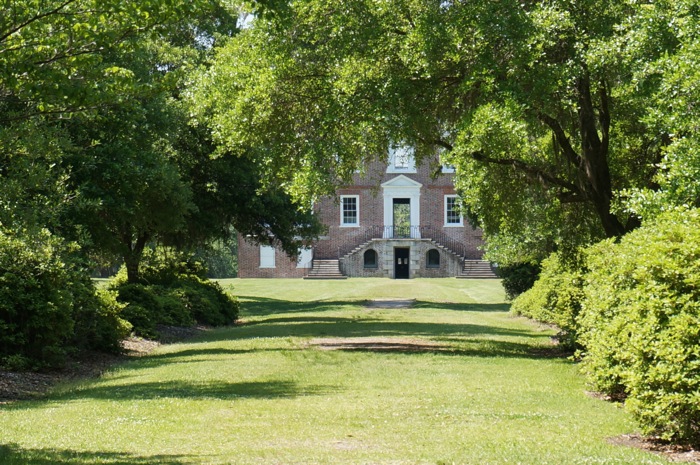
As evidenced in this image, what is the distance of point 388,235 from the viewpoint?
65.1 metres

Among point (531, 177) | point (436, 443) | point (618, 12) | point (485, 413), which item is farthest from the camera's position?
point (531, 177)

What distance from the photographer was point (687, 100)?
12.2 meters

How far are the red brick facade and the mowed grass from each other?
42.7m

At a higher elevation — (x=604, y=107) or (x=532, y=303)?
(x=604, y=107)

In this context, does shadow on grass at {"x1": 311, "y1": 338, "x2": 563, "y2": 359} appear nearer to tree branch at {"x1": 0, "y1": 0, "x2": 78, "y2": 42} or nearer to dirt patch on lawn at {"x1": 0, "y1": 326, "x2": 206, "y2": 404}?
dirt patch on lawn at {"x1": 0, "y1": 326, "x2": 206, "y2": 404}

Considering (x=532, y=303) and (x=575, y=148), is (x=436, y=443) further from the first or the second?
(x=532, y=303)

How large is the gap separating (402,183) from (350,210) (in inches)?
156

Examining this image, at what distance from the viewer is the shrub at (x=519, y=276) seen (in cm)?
3647

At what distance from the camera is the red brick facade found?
64.6 metres

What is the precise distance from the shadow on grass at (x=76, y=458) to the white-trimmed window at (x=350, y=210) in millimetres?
57340

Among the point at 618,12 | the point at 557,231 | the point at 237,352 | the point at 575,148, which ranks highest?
the point at 618,12

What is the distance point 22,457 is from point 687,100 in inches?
346

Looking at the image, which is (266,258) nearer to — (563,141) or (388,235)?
(388,235)

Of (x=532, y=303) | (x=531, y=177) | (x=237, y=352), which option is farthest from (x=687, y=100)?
(x=532, y=303)
